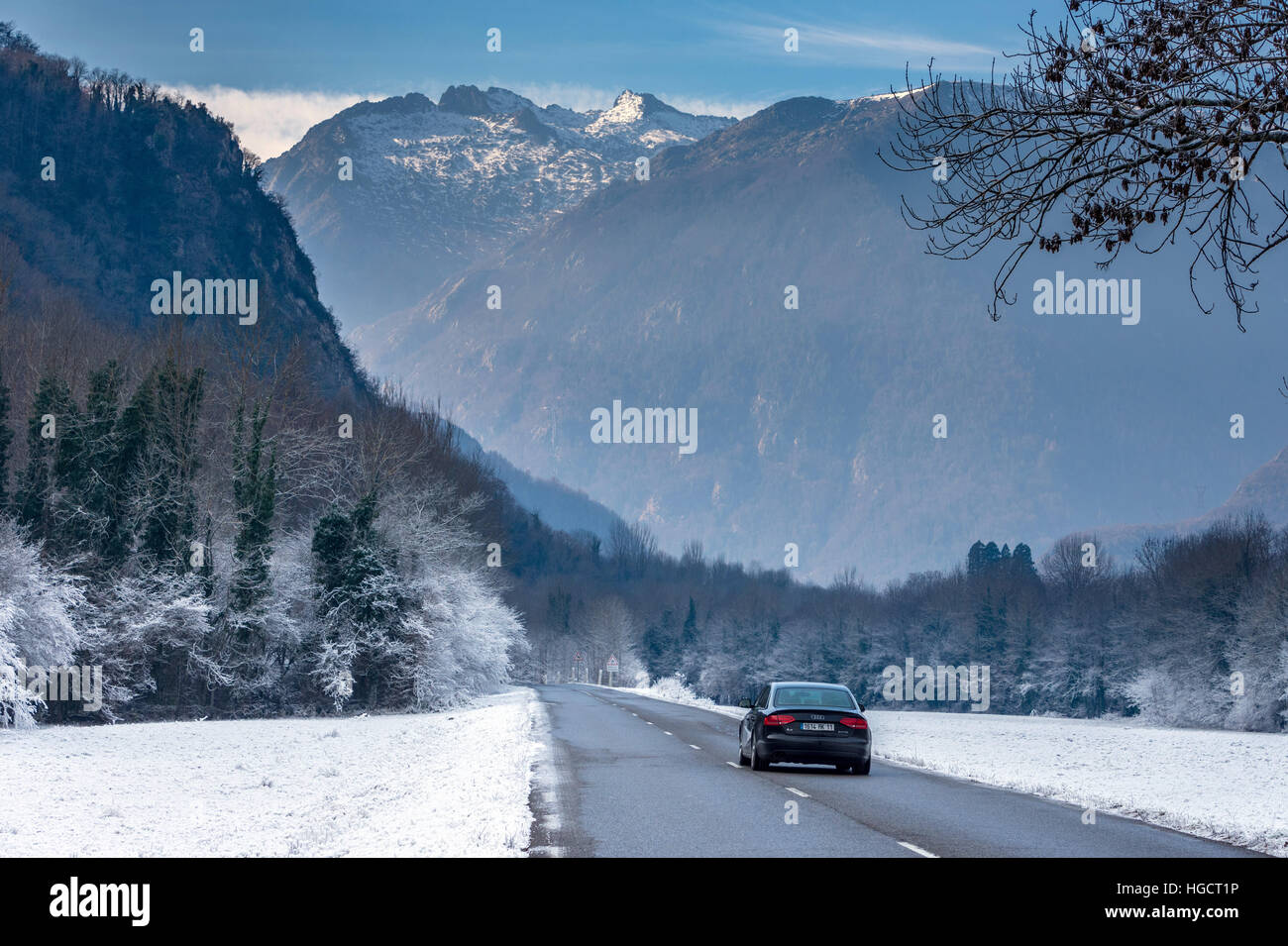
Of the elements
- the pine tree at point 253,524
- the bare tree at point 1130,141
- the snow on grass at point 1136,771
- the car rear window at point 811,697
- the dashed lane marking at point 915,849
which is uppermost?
the bare tree at point 1130,141

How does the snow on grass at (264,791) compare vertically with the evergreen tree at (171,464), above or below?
below

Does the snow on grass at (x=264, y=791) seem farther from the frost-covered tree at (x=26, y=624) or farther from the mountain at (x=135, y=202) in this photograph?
the mountain at (x=135, y=202)

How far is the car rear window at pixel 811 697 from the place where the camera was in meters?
23.2

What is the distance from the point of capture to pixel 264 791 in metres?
23.8

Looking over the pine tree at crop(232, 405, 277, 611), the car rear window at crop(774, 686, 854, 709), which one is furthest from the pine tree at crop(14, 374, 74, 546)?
the car rear window at crop(774, 686, 854, 709)

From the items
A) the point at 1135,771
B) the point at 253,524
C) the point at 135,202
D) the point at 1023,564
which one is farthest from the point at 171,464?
the point at 1023,564

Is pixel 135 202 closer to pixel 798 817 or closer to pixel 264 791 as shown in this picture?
pixel 264 791

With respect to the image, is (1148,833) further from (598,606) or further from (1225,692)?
(598,606)

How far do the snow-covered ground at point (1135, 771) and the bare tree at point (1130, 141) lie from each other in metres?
6.75

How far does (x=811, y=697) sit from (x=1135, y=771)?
43.3ft

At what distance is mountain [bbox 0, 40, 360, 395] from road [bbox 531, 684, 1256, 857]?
8884 centimetres

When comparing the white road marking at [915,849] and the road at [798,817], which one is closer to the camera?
the white road marking at [915,849]

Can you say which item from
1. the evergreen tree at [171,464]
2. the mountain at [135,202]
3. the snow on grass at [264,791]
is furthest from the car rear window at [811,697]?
the mountain at [135,202]
